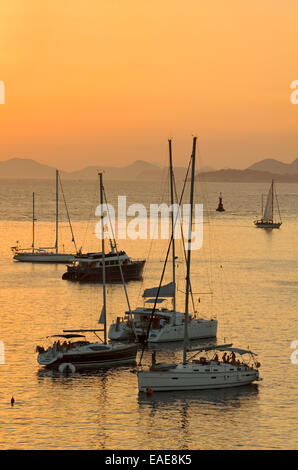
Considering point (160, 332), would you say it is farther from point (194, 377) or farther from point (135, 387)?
point (194, 377)

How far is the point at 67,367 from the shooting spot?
5759 centimetres

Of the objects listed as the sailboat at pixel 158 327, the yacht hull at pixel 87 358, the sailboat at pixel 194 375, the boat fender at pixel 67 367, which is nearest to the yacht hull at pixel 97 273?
the sailboat at pixel 158 327

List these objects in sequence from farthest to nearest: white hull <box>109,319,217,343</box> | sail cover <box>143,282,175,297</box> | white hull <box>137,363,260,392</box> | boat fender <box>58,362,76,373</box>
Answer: sail cover <box>143,282,175,297</box> < white hull <box>109,319,217,343</box> < boat fender <box>58,362,76,373</box> < white hull <box>137,363,260,392</box>

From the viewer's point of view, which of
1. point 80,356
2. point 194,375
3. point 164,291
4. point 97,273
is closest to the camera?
point 194,375

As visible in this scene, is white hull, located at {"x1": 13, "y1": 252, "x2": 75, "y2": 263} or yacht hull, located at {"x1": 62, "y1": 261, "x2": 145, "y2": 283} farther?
white hull, located at {"x1": 13, "y1": 252, "x2": 75, "y2": 263}

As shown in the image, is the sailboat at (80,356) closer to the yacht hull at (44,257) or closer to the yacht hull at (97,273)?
the yacht hull at (97,273)

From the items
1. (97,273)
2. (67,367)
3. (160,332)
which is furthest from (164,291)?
(97,273)

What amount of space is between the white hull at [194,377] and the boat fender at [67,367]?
6.30 meters

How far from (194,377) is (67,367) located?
8776 mm

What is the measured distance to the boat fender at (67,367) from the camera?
57.5 metres

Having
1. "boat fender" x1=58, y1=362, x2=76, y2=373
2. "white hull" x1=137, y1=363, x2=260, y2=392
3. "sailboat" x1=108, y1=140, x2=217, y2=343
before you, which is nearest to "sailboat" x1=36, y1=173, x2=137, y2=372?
"boat fender" x1=58, y1=362, x2=76, y2=373

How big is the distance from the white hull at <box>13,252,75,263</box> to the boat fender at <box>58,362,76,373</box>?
219 ft

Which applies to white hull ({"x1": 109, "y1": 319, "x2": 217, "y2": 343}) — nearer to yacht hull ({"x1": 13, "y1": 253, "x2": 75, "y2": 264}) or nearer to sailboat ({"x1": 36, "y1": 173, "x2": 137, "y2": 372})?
sailboat ({"x1": 36, "y1": 173, "x2": 137, "y2": 372})

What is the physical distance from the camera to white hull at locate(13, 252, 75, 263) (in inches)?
4897
